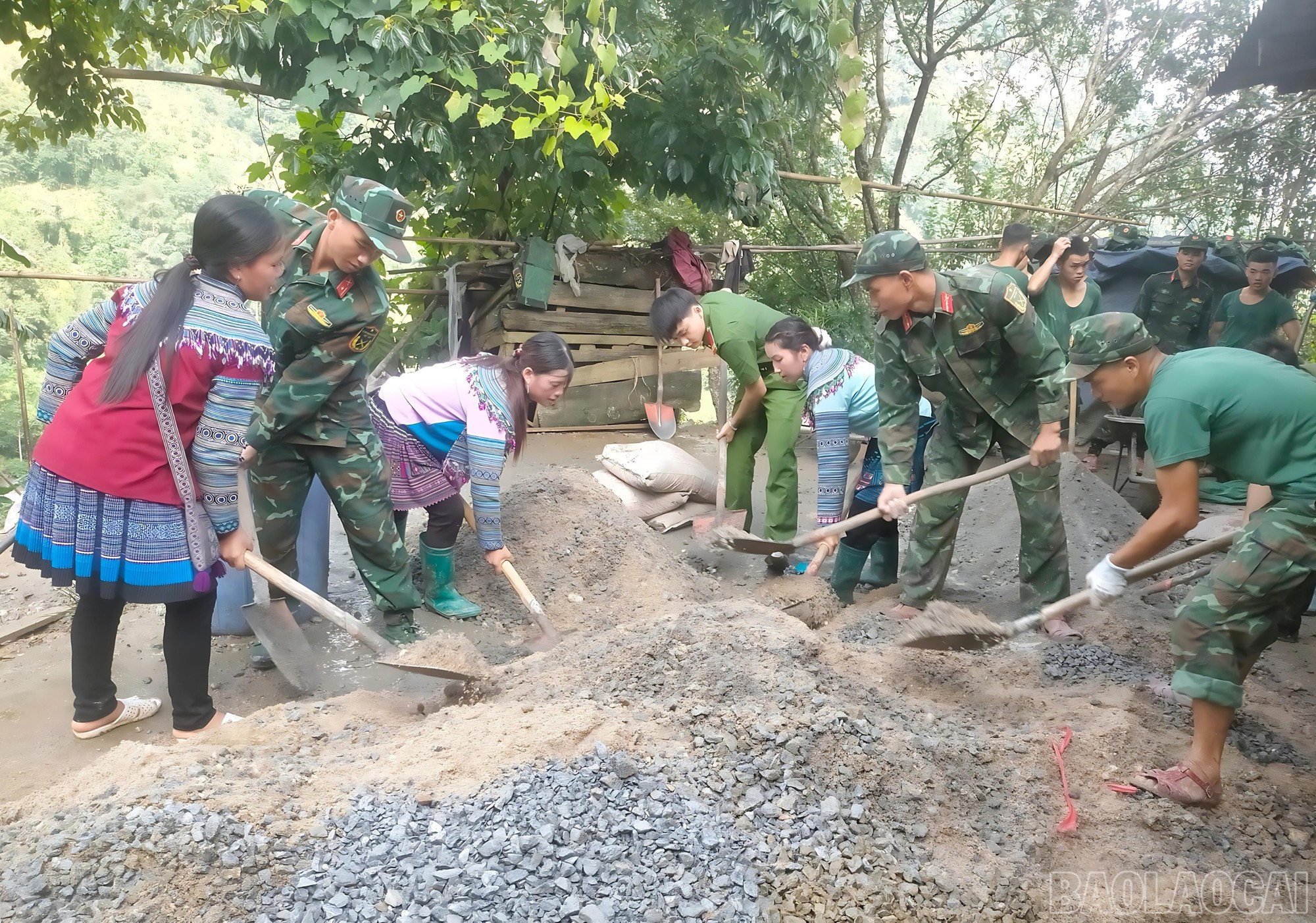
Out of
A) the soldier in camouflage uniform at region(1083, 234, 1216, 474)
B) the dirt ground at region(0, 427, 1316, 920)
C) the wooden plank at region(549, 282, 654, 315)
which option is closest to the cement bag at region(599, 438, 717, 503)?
the dirt ground at region(0, 427, 1316, 920)

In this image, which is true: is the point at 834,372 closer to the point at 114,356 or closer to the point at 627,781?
the point at 627,781

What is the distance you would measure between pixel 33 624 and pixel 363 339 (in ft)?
6.39

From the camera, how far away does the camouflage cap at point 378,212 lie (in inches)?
111

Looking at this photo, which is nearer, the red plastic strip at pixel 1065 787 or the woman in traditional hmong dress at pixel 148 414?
the red plastic strip at pixel 1065 787

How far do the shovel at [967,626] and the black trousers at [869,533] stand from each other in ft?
2.91

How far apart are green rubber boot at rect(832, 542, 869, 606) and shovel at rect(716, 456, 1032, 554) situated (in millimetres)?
138

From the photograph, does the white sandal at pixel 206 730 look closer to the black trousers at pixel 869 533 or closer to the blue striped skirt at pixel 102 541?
the blue striped skirt at pixel 102 541

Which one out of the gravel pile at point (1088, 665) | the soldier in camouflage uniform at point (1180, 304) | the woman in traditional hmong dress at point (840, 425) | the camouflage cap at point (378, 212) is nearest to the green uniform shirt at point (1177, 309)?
the soldier in camouflage uniform at point (1180, 304)

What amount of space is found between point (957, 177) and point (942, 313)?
805cm

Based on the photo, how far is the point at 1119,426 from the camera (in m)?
5.50

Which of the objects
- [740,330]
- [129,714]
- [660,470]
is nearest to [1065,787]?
[740,330]

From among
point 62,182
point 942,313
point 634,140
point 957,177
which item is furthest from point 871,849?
point 62,182

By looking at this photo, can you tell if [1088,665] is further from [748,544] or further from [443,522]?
[443,522]

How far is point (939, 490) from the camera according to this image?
337cm
